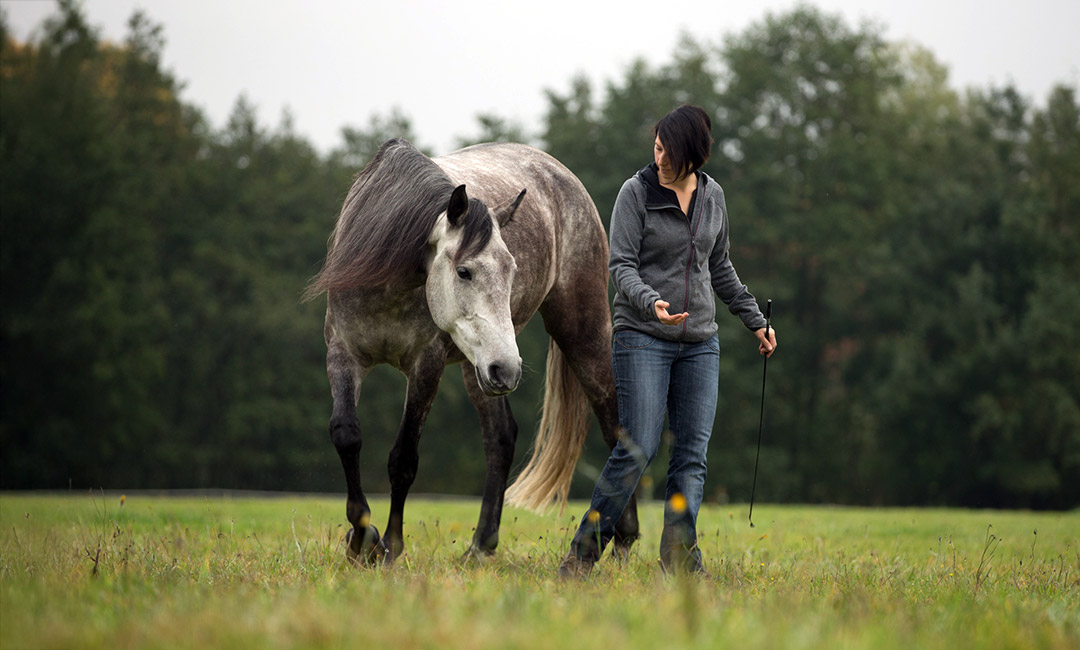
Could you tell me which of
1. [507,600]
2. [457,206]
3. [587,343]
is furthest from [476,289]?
[507,600]

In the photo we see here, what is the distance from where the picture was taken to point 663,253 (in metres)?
5.03

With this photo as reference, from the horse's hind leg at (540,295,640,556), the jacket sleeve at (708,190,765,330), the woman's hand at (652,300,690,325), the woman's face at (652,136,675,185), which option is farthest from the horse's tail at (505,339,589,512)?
the woman's hand at (652,300,690,325)

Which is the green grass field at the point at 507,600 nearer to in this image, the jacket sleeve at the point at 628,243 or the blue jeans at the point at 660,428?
the blue jeans at the point at 660,428

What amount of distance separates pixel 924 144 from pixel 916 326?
6.77m

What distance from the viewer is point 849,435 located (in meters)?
30.1

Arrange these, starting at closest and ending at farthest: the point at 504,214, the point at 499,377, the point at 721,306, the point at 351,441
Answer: the point at 499,377
the point at 351,441
the point at 504,214
the point at 721,306

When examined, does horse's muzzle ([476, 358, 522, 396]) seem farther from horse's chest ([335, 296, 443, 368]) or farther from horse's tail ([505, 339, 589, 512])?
horse's tail ([505, 339, 589, 512])

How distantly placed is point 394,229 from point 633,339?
138 cm

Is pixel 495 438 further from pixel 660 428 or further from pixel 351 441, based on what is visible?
pixel 660 428

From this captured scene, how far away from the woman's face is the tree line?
21.5 m

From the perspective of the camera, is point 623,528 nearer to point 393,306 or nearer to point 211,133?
point 393,306

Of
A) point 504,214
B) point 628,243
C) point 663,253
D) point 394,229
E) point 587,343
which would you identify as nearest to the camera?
point 628,243

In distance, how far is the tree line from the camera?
85.6 feet

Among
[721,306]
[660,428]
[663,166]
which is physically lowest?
[660,428]
